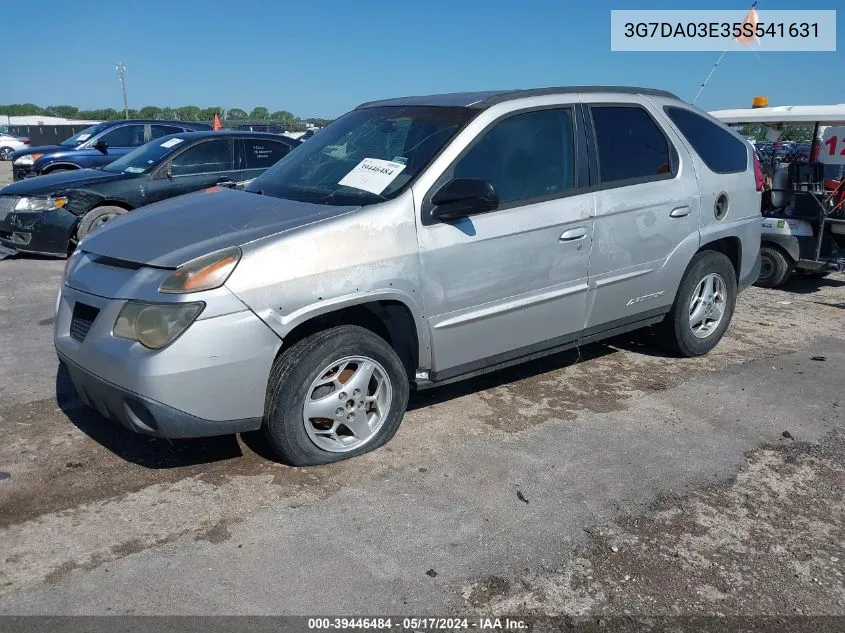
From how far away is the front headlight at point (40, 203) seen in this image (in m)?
8.41

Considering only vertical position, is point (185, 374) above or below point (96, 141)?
below

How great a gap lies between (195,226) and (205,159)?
5840mm

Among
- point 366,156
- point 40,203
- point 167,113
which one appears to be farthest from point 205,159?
point 167,113

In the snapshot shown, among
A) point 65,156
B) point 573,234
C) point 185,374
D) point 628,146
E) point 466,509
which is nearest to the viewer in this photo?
point 185,374

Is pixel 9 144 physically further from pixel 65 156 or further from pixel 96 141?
pixel 65 156

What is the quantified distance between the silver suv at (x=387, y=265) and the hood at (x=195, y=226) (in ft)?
0.06

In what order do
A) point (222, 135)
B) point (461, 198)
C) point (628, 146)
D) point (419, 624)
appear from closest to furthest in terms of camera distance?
point (419, 624) < point (461, 198) < point (628, 146) < point (222, 135)

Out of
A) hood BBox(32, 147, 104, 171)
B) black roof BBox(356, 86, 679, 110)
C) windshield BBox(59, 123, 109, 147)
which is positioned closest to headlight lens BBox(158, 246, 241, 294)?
black roof BBox(356, 86, 679, 110)

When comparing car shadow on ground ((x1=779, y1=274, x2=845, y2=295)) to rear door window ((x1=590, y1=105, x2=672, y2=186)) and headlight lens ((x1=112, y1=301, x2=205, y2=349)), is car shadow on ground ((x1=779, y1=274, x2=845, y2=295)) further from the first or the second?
headlight lens ((x1=112, y1=301, x2=205, y2=349))

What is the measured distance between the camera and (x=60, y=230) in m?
8.41

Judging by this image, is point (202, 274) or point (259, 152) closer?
point (202, 274)

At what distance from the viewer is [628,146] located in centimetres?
479

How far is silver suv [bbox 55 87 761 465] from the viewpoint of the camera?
3.29 meters

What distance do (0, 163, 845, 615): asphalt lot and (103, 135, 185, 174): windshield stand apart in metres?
4.50
